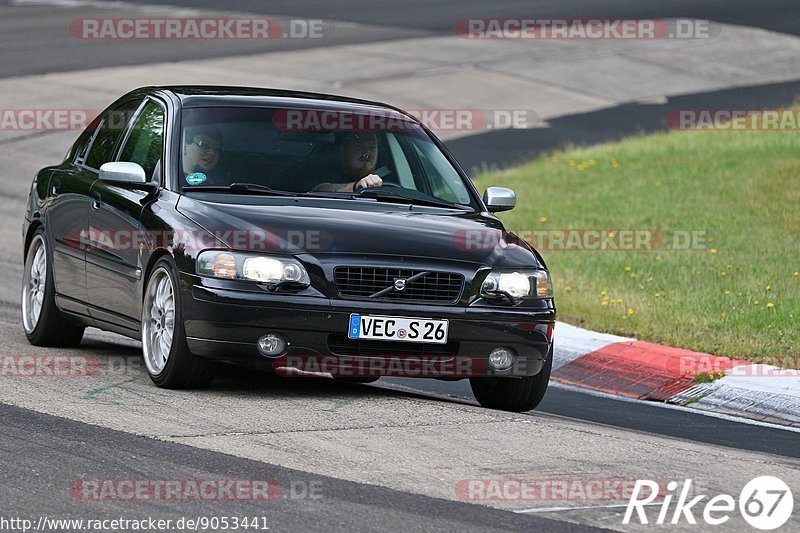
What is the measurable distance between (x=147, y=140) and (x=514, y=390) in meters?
2.63

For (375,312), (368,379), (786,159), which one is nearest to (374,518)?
(375,312)

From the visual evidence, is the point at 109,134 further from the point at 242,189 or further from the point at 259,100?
the point at 242,189

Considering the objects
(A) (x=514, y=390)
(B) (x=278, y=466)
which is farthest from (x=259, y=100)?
(B) (x=278, y=466)

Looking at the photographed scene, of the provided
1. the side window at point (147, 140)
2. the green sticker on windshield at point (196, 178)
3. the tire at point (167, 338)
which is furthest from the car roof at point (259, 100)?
the tire at point (167, 338)

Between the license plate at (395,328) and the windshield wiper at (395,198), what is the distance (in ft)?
3.73

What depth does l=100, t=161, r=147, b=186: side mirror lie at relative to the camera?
8891mm

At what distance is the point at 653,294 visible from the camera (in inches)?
508

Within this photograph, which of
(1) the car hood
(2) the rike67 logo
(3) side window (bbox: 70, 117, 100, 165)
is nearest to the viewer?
(2) the rike67 logo

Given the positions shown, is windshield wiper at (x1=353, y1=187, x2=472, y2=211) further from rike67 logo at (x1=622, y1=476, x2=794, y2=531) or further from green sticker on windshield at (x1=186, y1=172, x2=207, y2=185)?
rike67 logo at (x1=622, y1=476, x2=794, y2=531)

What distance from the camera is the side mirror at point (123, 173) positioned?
8891mm

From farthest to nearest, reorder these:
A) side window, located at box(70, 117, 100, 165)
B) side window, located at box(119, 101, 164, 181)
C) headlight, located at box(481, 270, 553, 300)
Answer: side window, located at box(70, 117, 100, 165) → side window, located at box(119, 101, 164, 181) → headlight, located at box(481, 270, 553, 300)

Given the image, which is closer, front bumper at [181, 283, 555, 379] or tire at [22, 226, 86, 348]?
front bumper at [181, 283, 555, 379]

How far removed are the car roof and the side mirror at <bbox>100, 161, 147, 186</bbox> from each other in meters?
0.61

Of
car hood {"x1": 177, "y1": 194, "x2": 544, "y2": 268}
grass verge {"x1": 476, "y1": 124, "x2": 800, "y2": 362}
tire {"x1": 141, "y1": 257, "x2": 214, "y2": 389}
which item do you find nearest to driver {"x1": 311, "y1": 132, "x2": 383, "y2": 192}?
car hood {"x1": 177, "y1": 194, "x2": 544, "y2": 268}
